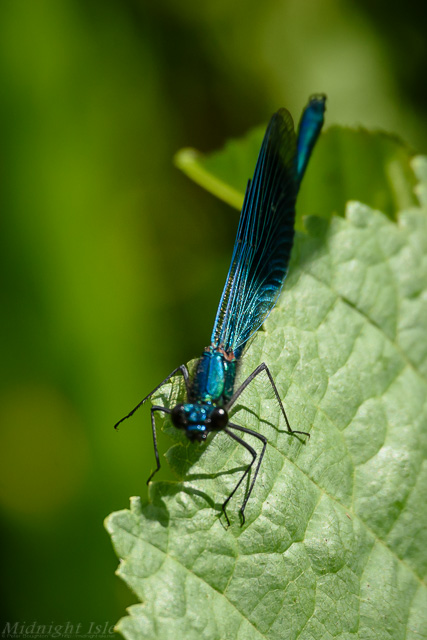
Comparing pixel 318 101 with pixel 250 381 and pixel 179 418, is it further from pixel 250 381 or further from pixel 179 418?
pixel 179 418

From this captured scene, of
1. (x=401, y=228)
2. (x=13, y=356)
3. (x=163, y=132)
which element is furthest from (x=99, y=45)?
(x=401, y=228)

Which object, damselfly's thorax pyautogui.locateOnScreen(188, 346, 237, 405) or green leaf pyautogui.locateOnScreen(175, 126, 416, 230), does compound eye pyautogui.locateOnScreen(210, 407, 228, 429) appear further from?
green leaf pyautogui.locateOnScreen(175, 126, 416, 230)

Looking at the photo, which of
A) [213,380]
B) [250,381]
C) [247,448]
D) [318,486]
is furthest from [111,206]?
[318,486]

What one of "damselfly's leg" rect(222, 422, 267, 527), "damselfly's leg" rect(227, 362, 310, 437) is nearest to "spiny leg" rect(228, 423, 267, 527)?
"damselfly's leg" rect(222, 422, 267, 527)

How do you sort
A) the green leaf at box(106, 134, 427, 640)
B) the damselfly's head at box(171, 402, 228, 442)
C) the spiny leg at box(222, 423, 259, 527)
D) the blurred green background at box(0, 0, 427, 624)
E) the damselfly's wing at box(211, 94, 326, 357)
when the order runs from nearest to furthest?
the green leaf at box(106, 134, 427, 640), the spiny leg at box(222, 423, 259, 527), the damselfly's head at box(171, 402, 228, 442), the damselfly's wing at box(211, 94, 326, 357), the blurred green background at box(0, 0, 427, 624)

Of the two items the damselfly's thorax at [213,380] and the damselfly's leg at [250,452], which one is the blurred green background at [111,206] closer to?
the damselfly's thorax at [213,380]

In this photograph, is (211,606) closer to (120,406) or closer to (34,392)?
(120,406)
